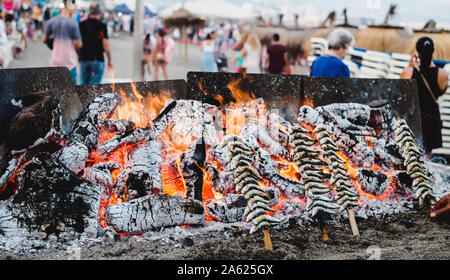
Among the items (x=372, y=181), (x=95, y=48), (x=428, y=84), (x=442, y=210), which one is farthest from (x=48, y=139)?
(x=428, y=84)

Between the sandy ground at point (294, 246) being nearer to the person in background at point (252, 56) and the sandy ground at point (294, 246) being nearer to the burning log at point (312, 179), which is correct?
the burning log at point (312, 179)

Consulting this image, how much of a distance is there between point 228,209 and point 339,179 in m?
0.95

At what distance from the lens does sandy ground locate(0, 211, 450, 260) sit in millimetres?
3125

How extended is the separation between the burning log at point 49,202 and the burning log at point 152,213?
167 millimetres

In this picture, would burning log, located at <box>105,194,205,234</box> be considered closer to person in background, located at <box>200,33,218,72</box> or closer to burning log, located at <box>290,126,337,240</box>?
burning log, located at <box>290,126,337,240</box>

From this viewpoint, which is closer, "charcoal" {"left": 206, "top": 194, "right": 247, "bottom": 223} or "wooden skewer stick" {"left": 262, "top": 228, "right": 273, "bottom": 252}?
"wooden skewer stick" {"left": 262, "top": 228, "right": 273, "bottom": 252}

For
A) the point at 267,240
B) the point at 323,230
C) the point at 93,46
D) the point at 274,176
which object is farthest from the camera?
the point at 93,46

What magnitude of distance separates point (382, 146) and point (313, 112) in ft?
2.72

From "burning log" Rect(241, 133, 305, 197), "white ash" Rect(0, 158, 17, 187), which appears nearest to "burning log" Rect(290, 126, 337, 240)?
"burning log" Rect(241, 133, 305, 197)

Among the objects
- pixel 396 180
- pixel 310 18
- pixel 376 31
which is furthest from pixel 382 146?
pixel 310 18

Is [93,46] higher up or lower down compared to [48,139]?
higher up

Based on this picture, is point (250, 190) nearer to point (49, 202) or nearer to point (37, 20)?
point (49, 202)

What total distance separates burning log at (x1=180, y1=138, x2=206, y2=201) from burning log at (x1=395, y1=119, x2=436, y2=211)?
6.13 feet

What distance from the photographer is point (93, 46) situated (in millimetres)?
7895
